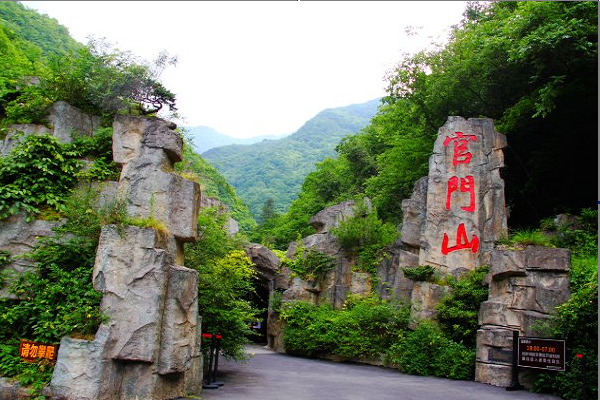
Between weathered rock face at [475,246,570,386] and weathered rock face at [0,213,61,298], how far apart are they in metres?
9.67

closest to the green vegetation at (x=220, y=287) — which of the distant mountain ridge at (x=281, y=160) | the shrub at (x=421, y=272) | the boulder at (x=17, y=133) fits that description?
the boulder at (x=17, y=133)

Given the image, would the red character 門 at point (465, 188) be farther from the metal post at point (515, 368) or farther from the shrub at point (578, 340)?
the metal post at point (515, 368)

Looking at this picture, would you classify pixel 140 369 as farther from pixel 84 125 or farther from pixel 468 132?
pixel 468 132

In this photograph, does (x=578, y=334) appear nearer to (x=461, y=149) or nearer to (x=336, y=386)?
(x=336, y=386)

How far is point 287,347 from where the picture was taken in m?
17.3

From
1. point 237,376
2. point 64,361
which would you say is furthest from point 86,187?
point 237,376

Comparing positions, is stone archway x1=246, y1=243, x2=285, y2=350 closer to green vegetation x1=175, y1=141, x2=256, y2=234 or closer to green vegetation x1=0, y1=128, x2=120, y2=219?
green vegetation x1=175, y1=141, x2=256, y2=234

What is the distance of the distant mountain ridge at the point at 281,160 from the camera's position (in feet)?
167

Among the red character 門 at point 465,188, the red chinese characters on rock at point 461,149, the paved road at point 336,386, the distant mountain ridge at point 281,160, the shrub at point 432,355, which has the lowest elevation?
the paved road at point 336,386

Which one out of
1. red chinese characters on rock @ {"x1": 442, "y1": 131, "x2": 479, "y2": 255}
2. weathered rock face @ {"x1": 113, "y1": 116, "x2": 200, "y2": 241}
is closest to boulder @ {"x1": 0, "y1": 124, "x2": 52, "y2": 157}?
weathered rock face @ {"x1": 113, "y1": 116, "x2": 200, "y2": 241}

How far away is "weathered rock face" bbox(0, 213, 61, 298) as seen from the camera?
25.9 ft

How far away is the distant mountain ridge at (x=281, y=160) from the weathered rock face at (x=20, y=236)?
37.8 m

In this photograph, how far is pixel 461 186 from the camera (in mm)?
14531

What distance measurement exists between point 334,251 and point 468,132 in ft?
22.6
